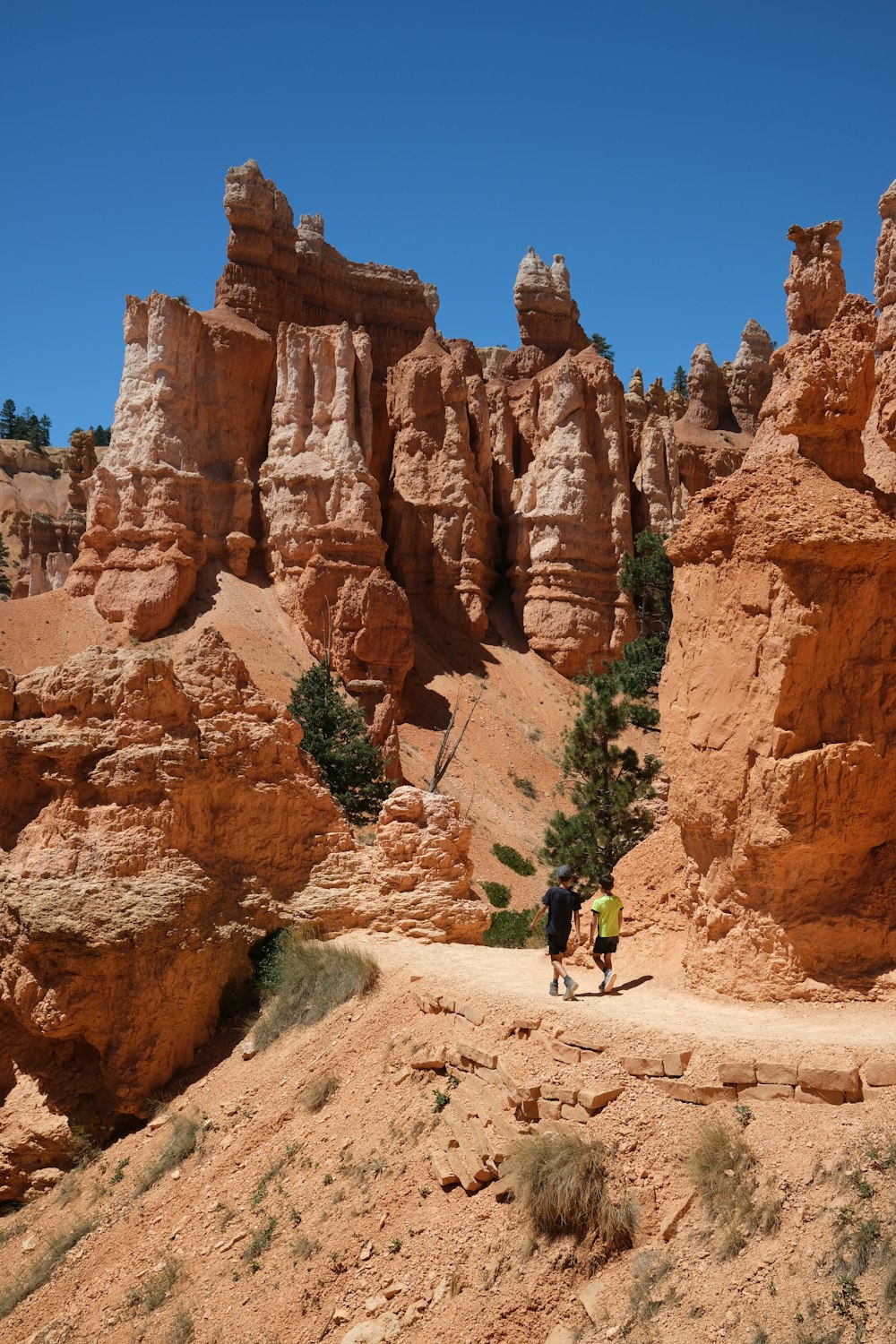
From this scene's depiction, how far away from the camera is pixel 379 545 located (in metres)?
39.8

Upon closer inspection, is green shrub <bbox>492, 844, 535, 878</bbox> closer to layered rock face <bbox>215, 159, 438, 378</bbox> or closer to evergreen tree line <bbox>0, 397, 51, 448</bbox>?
layered rock face <bbox>215, 159, 438, 378</bbox>

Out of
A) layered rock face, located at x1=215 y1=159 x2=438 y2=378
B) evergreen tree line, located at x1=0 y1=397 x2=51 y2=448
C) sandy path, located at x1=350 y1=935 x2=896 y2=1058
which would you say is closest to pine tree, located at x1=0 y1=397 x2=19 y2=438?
evergreen tree line, located at x1=0 y1=397 x2=51 y2=448

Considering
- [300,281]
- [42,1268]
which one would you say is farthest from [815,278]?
[300,281]

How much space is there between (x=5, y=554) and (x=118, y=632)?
34874mm

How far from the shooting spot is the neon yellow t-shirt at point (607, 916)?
36.4 ft

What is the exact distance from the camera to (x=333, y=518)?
1570 inches

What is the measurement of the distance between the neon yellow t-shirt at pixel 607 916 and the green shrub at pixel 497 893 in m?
15.8

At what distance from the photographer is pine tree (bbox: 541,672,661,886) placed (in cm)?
1959

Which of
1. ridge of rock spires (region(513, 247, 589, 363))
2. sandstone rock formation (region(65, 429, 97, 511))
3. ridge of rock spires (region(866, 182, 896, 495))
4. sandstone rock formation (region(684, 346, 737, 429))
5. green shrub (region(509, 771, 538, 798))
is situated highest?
ridge of rock spires (region(513, 247, 589, 363))

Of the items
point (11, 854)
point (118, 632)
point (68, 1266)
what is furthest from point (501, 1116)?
point (118, 632)

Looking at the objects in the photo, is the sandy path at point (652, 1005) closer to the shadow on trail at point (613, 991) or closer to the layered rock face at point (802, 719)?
the shadow on trail at point (613, 991)

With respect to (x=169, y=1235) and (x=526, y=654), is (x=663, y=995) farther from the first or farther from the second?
(x=526, y=654)

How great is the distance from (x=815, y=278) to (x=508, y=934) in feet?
38.2

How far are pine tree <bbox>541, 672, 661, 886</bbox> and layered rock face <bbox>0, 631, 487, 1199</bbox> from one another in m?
4.92
